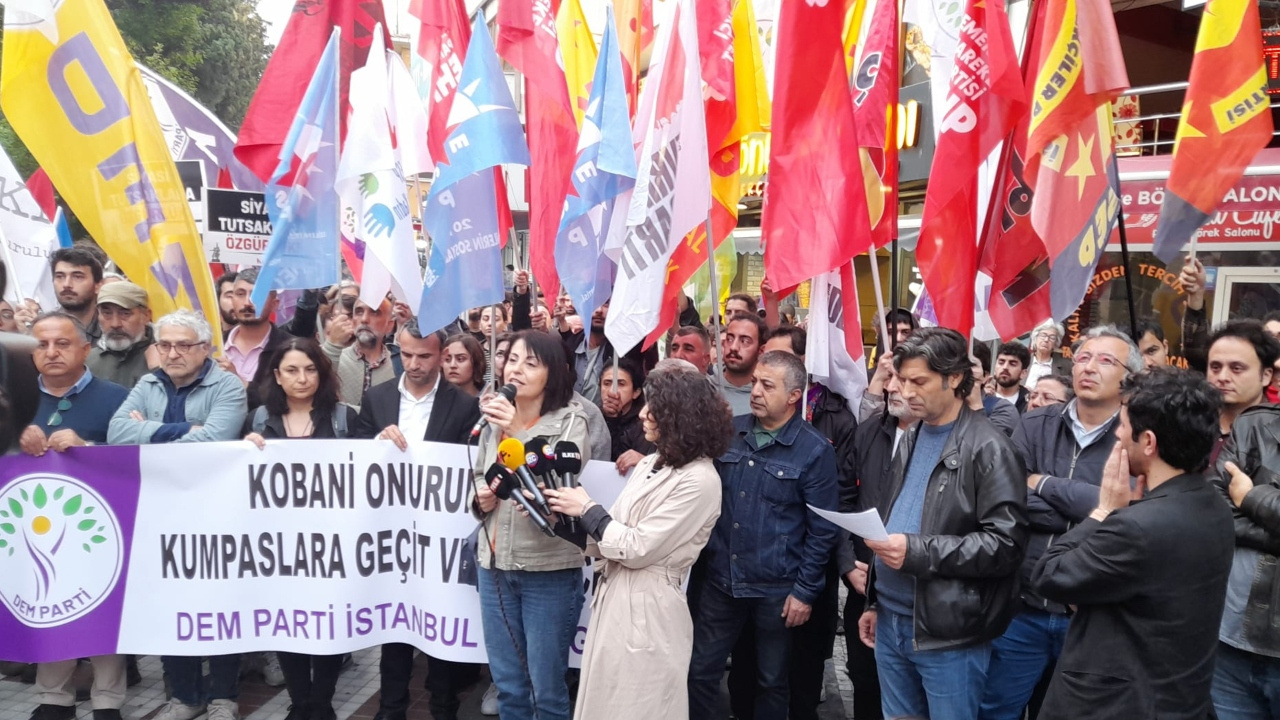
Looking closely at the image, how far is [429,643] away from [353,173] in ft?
8.85

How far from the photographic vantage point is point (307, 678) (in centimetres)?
440

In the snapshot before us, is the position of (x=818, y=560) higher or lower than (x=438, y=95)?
lower

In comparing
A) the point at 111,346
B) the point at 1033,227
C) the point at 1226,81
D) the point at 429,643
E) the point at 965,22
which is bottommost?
the point at 429,643

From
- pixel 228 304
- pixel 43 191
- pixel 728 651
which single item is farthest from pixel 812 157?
pixel 43 191

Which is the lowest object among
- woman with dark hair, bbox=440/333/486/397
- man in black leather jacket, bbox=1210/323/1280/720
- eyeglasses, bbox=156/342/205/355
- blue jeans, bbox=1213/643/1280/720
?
blue jeans, bbox=1213/643/1280/720

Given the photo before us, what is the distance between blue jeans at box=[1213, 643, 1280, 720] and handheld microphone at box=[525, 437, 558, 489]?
2448 mm

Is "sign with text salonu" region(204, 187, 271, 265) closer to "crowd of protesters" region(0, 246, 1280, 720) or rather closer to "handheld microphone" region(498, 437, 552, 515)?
"crowd of protesters" region(0, 246, 1280, 720)

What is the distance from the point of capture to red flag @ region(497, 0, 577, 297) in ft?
17.3

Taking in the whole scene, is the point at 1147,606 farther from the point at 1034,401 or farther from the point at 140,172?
the point at 140,172

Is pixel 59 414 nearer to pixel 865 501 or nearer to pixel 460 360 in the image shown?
pixel 460 360

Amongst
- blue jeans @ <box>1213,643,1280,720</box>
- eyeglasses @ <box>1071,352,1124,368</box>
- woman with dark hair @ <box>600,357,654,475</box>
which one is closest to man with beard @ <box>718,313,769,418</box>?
woman with dark hair @ <box>600,357,654,475</box>

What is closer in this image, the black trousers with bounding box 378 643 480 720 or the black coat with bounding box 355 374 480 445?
the black trousers with bounding box 378 643 480 720

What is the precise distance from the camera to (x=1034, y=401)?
17.4ft

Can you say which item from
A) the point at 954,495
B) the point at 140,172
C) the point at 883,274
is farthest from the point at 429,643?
the point at 883,274
